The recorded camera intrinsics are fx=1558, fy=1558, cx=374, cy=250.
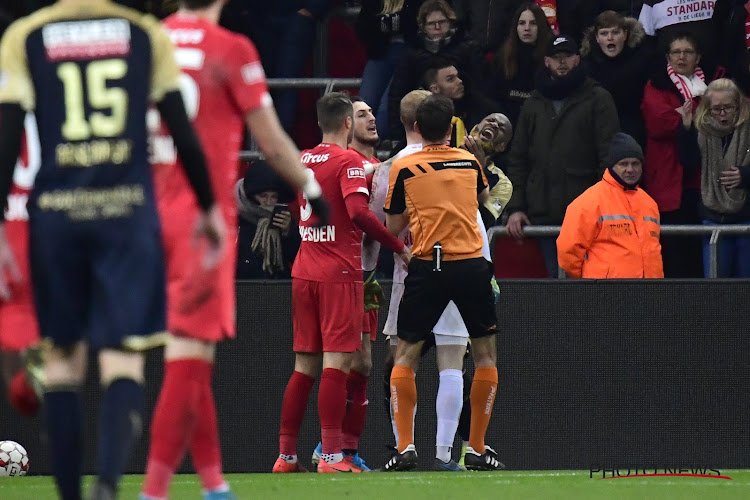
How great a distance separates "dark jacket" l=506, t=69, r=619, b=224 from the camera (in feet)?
38.7

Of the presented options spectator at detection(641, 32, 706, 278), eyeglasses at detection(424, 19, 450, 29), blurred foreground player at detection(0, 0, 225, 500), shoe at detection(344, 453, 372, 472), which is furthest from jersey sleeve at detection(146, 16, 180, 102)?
spectator at detection(641, 32, 706, 278)

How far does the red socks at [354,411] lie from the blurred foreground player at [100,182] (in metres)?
5.18

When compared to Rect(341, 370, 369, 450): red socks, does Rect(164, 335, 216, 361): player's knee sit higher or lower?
higher

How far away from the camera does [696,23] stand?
41.4 feet

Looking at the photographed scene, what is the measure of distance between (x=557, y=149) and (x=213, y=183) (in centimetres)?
643

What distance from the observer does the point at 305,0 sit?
12914 millimetres

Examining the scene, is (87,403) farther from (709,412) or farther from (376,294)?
(709,412)

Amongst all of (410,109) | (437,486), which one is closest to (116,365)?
(437,486)

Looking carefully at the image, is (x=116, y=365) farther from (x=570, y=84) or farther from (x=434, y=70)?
(x=570, y=84)

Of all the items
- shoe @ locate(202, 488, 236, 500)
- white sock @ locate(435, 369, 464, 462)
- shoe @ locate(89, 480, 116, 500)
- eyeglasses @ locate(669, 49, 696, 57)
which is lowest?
white sock @ locate(435, 369, 464, 462)

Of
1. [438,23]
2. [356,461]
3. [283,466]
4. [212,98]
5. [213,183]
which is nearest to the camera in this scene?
[213,183]

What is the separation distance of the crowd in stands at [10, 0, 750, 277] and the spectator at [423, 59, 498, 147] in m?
0.01

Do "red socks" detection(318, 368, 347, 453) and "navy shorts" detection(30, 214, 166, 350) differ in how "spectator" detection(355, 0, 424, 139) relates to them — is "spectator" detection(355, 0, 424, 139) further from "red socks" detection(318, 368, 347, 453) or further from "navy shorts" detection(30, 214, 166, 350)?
"navy shorts" detection(30, 214, 166, 350)

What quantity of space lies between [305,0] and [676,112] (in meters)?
3.20
